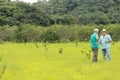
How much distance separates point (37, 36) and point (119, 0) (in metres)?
22.2

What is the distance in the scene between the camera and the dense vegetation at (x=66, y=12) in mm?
59000

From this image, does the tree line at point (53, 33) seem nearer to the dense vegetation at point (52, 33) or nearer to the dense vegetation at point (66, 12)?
the dense vegetation at point (52, 33)

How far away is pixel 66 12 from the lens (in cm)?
6894

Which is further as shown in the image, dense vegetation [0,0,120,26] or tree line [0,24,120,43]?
dense vegetation [0,0,120,26]

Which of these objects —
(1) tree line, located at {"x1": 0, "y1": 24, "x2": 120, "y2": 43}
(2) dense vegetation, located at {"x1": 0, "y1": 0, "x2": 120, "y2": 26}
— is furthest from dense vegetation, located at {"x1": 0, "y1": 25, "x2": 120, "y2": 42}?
(2) dense vegetation, located at {"x1": 0, "y1": 0, "x2": 120, "y2": 26}

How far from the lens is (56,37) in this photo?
46.9 m

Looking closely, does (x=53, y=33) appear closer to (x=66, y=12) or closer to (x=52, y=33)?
(x=52, y=33)

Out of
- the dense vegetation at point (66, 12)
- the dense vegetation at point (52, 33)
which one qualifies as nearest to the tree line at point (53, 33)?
the dense vegetation at point (52, 33)

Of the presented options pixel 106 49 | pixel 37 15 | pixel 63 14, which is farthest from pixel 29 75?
pixel 63 14

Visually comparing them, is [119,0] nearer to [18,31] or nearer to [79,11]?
[79,11]

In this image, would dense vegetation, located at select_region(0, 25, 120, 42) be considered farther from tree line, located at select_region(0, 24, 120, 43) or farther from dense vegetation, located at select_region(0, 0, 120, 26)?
dense vegetation, located at select_region(0, 0, 120, 26)

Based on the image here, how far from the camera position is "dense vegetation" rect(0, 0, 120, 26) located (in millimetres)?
59000

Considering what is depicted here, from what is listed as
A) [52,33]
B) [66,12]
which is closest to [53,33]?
[52,33]

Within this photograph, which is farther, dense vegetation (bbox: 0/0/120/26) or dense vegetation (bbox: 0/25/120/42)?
dense vegetation (bbox: 0/0/120/26)
